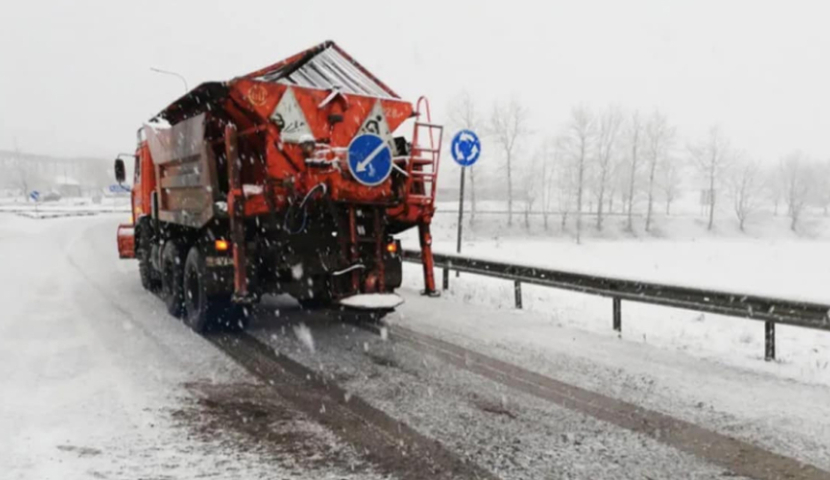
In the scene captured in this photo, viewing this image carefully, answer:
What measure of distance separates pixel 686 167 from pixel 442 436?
66213 millimetres

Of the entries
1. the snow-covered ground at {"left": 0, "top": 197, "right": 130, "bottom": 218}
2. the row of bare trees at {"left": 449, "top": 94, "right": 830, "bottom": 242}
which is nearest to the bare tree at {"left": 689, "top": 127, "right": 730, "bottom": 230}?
the row of bare trees at {"left": 449, "top": 94, "right": 830, "bottom": 242}

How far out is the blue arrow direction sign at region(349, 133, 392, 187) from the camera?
6.67m

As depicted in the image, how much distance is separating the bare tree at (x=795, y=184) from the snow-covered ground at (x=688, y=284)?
23427 millimetres

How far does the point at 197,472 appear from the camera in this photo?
375 centimetres

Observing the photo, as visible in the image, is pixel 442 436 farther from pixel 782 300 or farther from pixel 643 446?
pixel 782 300

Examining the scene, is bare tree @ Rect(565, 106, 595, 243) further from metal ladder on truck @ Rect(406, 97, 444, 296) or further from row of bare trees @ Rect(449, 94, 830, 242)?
metal ladder on truck @ Rect(406, 97, 444, 296)

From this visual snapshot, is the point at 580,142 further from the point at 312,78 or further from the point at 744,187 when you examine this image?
the point at 312,78

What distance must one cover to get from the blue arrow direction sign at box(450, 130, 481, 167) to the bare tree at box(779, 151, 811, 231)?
5523 centimetres

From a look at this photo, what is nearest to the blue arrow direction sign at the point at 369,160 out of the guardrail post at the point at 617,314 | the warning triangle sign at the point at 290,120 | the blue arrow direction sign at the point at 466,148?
the warning triangle sign at the point at 290,120

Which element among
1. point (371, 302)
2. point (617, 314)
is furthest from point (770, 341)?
point (371, 302)

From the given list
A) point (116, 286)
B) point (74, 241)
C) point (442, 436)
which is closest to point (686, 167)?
point (74, 241)

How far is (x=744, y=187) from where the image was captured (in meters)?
59.7

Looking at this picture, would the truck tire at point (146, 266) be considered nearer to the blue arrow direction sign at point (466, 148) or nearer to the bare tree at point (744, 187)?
the blue arrow direction sign at point (466, 148)

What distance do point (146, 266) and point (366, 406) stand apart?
7467mm
